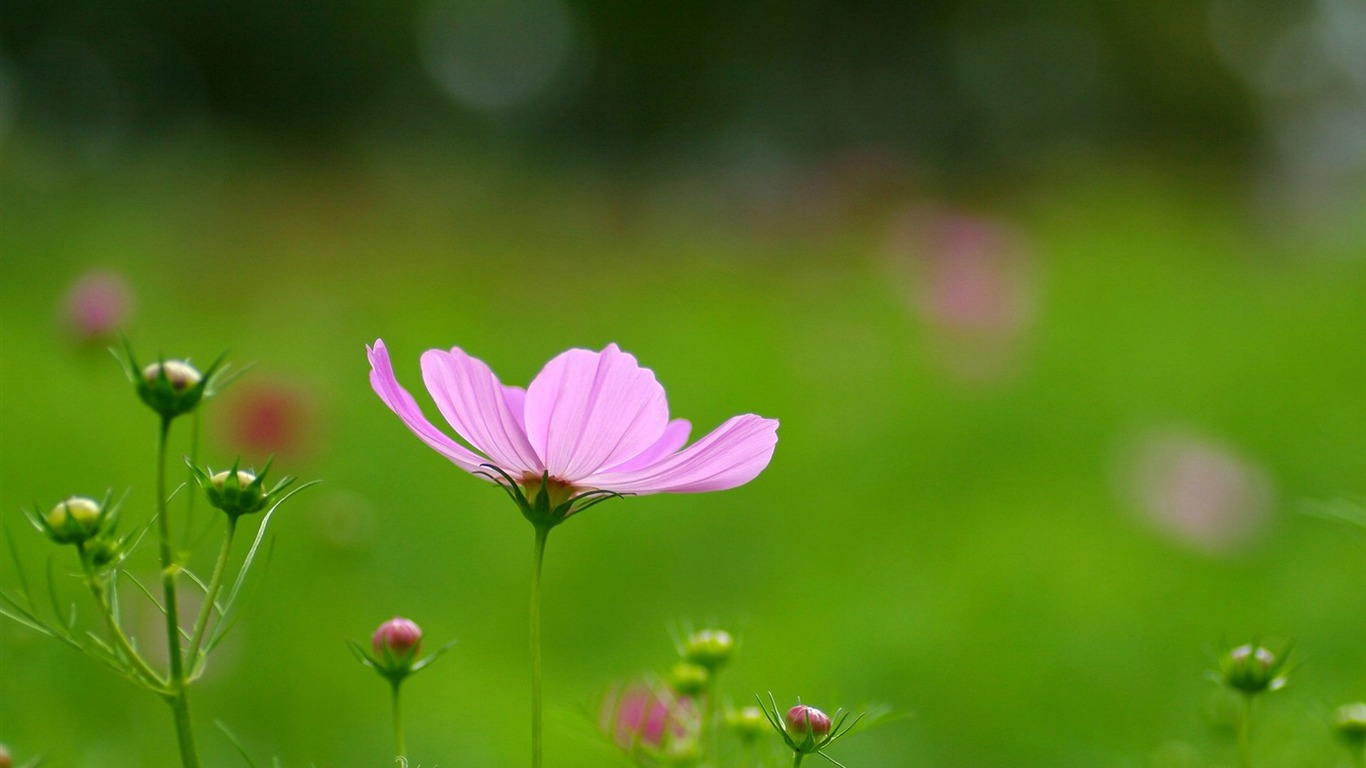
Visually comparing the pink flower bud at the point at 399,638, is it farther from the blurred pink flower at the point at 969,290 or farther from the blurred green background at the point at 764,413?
the blurred pink flower at the point at 969,290

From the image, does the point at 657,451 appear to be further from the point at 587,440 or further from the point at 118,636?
A: the point at 118,636

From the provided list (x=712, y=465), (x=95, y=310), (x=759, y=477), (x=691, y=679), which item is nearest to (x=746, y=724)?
(x=691, y=679)

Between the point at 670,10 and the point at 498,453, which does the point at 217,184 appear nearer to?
the point at 498,453

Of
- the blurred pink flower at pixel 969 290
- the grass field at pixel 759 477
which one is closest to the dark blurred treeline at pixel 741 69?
the grass field at pixel 759 477

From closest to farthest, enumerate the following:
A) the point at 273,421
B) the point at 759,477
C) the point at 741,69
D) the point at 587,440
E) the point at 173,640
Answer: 1. the point at 173,640
2. the point at 587,440
3. the point at 273,421
4. the point at 759,477
5. the point at 741,69

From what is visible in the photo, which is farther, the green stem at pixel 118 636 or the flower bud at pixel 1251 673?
the flower bud at pixel 1251 673

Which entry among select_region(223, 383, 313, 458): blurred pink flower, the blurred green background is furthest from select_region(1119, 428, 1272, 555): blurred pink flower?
select_region(223, 383, 313, 458): blurred pink flower
